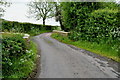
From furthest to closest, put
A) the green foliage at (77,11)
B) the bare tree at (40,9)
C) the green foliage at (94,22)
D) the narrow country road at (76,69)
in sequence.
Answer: the bare tree at (40,9), the green foliage at (77,11), the green foliage at (94,22), the narrow country road at (76,69)

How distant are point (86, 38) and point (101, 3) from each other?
3.68 meters

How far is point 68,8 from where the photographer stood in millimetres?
12875

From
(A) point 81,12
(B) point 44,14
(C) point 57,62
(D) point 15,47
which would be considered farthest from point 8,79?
(B) point 44,14

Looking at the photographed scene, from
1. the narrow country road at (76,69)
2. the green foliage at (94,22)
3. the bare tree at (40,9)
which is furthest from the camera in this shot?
the bare tree at (40,9)

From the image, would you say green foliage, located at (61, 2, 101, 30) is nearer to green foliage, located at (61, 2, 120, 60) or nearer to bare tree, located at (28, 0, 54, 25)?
green foliage, located at (61, 2, 120, 60)

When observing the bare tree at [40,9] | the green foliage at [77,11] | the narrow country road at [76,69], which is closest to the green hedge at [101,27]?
the green foliage at [77,11]

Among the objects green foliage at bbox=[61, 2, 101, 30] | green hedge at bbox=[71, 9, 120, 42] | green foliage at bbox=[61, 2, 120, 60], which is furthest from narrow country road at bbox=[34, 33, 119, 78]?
green foliage at bbox=[61, 2, 101, 30]

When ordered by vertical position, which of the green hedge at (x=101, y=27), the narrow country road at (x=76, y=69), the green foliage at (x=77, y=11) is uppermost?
the green foliage at (x=77, y=11)

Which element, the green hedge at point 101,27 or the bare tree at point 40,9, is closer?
the green hedge at point 101,27

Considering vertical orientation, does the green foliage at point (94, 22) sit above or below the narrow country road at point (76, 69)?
above

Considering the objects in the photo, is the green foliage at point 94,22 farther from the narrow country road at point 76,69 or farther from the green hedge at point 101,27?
the narrow country road at point 76,69

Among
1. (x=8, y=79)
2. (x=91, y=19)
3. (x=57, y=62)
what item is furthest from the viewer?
(x=91, y=19)

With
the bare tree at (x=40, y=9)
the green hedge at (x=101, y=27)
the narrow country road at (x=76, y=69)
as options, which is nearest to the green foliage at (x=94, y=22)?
the green hedge at (x=101, y=27)

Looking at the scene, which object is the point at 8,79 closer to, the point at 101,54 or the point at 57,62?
the point at 57,62
